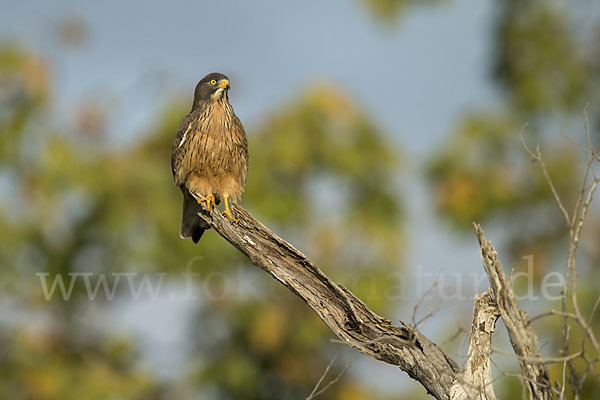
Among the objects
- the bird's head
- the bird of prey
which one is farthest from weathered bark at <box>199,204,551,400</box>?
the bird's head

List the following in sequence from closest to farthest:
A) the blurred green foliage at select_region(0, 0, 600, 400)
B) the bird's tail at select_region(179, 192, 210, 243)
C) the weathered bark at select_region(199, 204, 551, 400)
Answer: the weathered bark at select_region(199, 204, 551, 400) → the bird's tail at select_region(179, 192, 210, 243) → the blurred green foliage at select_region(0, 0, 600, 400)

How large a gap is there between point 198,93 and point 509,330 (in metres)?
2.92

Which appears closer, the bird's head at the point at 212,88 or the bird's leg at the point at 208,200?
the bird's leg at the point at 208,200

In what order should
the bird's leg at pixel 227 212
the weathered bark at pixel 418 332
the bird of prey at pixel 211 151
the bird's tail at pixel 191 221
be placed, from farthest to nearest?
the bird's tail at pixel 191 221 < the bird of prey at pixel 211 151 < the bird's leg at pixel 227 212 < the weathered bark at pixel 418 332

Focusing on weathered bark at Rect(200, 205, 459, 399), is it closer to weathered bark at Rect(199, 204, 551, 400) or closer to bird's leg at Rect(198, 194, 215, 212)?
weathered bark at Rect(199, 204, 551, 400)

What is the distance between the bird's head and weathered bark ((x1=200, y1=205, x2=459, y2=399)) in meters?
1.44

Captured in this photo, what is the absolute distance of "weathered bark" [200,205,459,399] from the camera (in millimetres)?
3072

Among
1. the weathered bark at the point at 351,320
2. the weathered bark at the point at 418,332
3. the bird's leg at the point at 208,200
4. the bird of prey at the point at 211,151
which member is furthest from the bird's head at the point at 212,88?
the weathered bark at the point at 418,332

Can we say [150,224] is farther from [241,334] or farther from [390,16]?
[390,16]

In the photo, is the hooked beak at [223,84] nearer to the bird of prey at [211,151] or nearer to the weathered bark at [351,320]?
the bird of prey at [211,151]

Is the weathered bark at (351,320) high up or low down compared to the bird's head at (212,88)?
down

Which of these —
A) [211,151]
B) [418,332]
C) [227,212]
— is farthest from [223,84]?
[418,332]

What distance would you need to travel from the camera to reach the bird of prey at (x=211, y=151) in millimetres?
4867

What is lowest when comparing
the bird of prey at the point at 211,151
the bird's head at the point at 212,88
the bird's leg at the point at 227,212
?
the bird's leg at the point at 227,212
